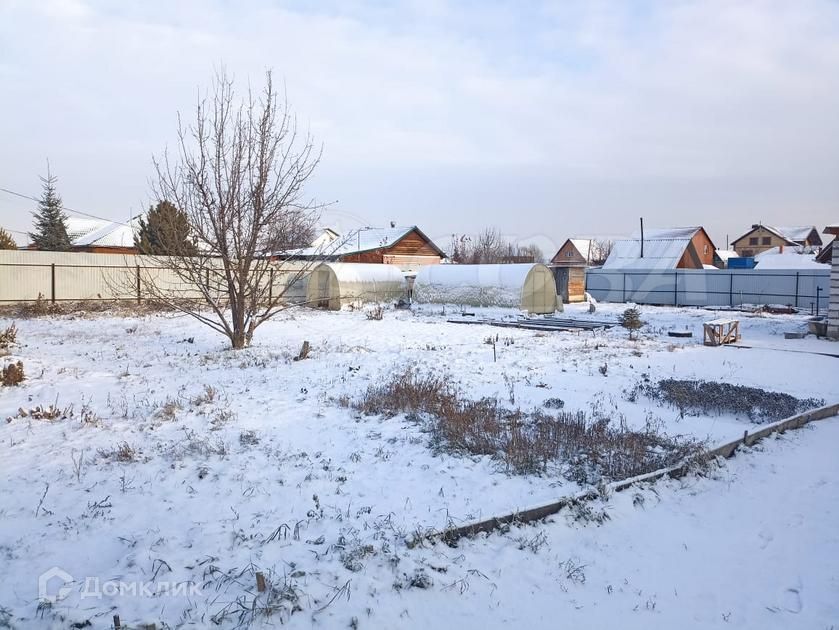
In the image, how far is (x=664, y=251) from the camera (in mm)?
42094

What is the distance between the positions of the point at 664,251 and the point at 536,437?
40990mm

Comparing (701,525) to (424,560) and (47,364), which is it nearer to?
(424,560)

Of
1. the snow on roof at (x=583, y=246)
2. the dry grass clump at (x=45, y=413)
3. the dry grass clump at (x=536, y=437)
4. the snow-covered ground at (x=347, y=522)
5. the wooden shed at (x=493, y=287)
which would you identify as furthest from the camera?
the snow on roof at (x=583, y=246)

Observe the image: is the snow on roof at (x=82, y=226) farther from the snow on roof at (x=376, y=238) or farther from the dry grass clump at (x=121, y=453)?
the dry grass clump at (x=121, y=453)

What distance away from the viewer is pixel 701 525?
421 cm

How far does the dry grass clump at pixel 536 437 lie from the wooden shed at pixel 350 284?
572 inches

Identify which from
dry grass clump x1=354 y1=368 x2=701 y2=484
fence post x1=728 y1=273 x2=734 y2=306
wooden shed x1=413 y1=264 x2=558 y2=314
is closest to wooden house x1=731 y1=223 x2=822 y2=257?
fence post x1=728 y1=273 x2=734 y2=306

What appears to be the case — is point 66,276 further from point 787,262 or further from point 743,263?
point 743,263

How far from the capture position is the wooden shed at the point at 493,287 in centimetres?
2012

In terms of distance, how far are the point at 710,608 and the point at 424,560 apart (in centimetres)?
174

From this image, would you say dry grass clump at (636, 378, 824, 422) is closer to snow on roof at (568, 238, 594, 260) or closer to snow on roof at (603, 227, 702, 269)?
snow on roof at (603, 227, 702, 269)

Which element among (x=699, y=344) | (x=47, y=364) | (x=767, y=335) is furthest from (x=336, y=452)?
(x=767, y=335)

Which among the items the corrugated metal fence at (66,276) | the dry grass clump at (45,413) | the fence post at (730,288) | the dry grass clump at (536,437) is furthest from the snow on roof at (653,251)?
the dry grass clump at (45,413)

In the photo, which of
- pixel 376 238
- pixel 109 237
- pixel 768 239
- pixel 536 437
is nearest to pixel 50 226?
pixel 109 237
